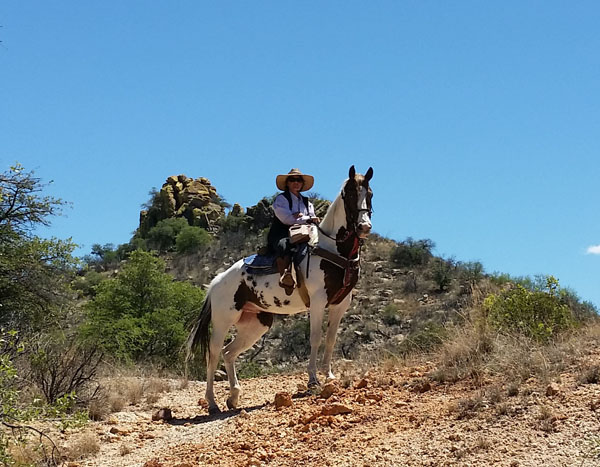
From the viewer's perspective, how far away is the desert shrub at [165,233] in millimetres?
53844

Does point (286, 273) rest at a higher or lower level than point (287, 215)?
lower

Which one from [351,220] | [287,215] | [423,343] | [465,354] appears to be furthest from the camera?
[423,343]

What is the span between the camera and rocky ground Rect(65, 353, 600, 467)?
604 centimetres

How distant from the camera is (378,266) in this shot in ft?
140

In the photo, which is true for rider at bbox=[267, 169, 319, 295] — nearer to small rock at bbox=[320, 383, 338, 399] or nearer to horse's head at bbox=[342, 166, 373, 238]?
horse's head at bbox=[342, 166, 373, 238]

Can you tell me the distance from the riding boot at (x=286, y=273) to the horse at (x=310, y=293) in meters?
0.12

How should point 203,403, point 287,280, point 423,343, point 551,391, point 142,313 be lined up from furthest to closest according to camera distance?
point 142,313
point 423,343
point 203,403
point 287,280
point 551,391

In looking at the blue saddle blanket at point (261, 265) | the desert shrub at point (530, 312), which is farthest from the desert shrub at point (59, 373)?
the desert shrub at point (530, 312)

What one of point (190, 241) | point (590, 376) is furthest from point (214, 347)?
point (190, 241)

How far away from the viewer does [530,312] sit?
1027cm

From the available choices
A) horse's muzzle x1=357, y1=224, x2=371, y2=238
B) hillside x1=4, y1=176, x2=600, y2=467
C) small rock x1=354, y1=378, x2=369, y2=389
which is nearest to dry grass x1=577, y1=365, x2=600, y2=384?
hillside x1=4, y1=176, x2=600, y2=467

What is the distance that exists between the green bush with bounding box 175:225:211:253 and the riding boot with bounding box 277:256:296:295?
40.5 meters

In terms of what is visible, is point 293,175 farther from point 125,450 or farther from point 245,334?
point 125,450

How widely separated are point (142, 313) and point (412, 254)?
22.3m
